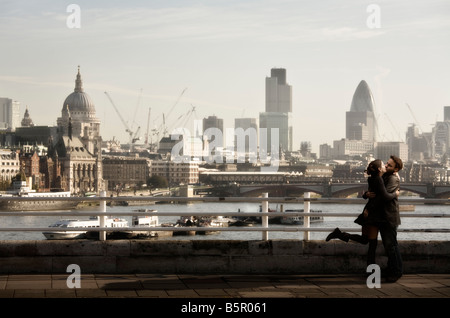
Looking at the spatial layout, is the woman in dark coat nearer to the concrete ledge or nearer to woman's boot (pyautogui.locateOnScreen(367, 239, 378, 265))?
woman's boot (pyautogui.locateOnScreen(367, 239, 378, 265))

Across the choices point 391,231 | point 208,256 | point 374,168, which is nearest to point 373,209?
point 391,231

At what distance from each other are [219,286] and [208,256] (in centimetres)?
132

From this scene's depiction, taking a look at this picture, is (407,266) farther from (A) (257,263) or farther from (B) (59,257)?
(B) (59,257)

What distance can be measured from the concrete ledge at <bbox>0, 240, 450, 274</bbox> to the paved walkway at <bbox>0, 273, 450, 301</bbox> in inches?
10.1

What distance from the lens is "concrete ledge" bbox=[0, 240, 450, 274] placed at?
11695 millimetres

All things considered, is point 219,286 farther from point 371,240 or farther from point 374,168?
point 374,168

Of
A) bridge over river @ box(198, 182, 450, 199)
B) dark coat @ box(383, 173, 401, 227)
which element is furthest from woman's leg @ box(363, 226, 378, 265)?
bridge over river @ box(198, 182, 450, 199)

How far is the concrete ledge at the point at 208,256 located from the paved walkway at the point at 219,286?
0.26 meters

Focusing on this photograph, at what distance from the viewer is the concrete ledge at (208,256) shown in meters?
11.7

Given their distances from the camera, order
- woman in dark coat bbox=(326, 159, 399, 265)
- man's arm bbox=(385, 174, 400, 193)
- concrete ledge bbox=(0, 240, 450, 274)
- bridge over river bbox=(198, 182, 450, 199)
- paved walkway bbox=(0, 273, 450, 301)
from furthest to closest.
Result: bridge over river bbox=(198, 182, 450, 199)
concrete ledge bbox=(0, 240, 450, 274)
man's arm bbox=(385, 174, 400, 193)
woman in dark coat bbox=(326, 159, 399, 265)
paved walkway bbox=(0, 273, 450, 301)

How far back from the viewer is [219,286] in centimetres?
1073

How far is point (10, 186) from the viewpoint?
156625mm
